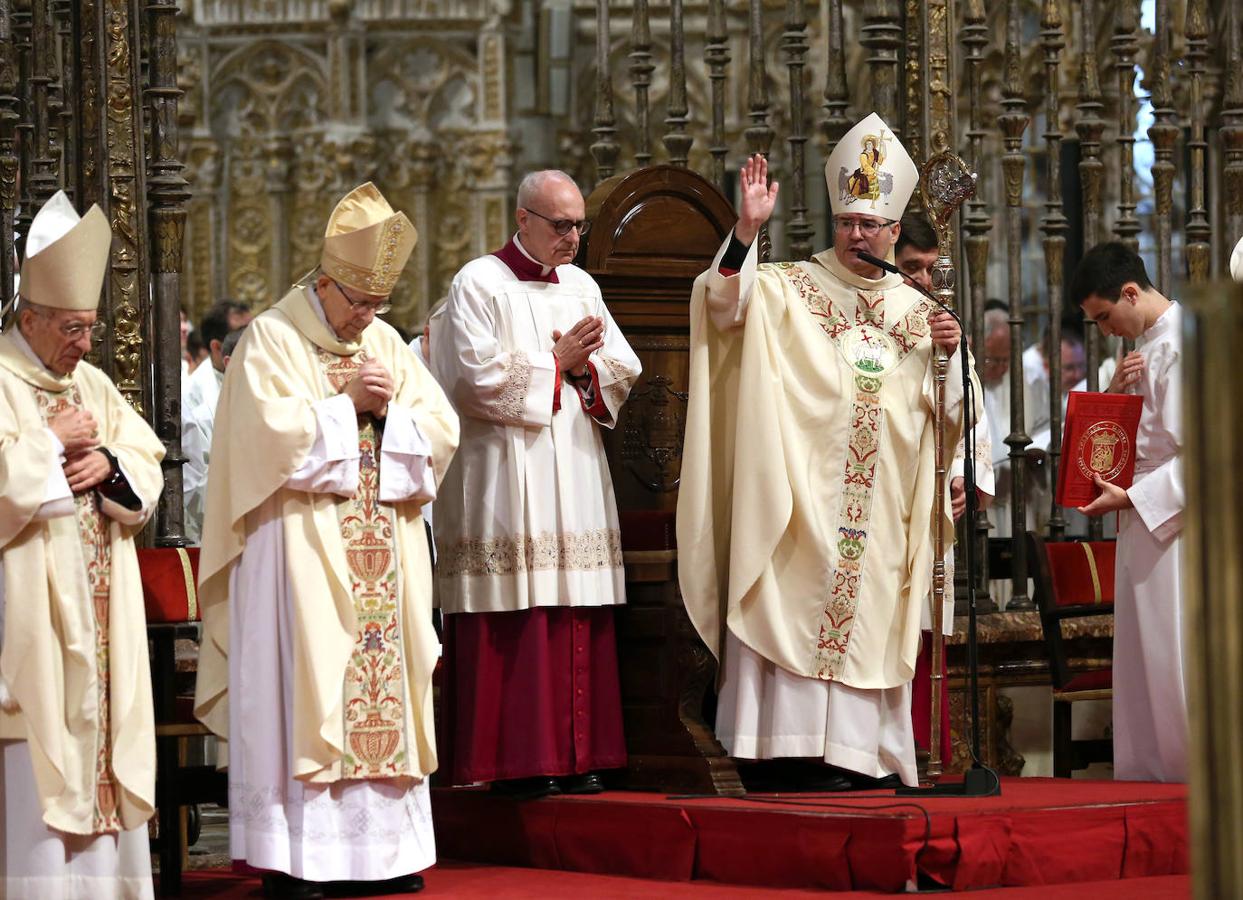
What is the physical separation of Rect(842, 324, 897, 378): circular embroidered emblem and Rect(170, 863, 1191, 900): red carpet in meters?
1.78

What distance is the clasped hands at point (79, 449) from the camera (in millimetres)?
5758

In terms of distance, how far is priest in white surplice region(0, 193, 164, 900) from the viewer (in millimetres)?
5652

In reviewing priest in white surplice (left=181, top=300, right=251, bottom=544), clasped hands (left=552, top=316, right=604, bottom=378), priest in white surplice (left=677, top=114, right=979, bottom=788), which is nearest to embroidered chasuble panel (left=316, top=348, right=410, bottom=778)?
clasped hands (left=552, top=316, right=604, bottom=378)

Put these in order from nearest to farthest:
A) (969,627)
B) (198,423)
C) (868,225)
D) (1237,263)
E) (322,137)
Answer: (969,627) → (868,225) → (1237,263) → (198,423) → (322,137)

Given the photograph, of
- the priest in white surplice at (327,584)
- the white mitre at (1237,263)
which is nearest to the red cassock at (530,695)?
the priest in white surplice at (327,584)

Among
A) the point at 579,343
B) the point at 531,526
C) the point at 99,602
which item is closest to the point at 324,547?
the point at 99,602

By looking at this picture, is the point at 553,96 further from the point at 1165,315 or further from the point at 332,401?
the point at 332,401

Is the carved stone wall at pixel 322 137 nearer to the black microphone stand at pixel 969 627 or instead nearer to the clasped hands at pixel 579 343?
the clasped hands at pixel 579 343

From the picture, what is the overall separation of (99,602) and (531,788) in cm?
169

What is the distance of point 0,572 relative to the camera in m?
5.71

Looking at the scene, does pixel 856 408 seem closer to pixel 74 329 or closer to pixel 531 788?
pixel 531 788

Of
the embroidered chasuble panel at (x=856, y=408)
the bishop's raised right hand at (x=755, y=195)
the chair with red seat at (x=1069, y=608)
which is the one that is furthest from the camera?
the chair with red seat at (x=1069, y=608)

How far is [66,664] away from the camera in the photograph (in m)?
5.76

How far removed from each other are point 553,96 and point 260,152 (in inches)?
75.3
